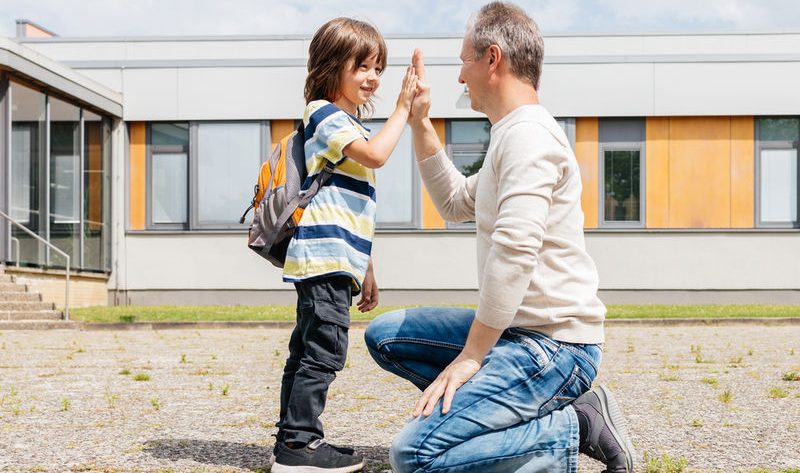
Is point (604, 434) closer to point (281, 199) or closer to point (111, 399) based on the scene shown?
point (281, 199)

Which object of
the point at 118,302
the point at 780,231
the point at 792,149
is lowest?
the point at 118,302

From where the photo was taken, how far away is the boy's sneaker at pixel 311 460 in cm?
375

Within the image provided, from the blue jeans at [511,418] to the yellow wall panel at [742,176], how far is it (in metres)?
16.9

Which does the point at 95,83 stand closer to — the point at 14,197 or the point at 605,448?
the point at 14,197

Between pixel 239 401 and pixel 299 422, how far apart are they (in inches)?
99.7

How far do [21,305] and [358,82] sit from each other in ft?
40.2

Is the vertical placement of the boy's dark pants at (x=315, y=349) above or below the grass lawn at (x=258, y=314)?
above

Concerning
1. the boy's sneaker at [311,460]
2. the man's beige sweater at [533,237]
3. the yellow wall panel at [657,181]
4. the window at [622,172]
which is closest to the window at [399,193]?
the window at [622,172]

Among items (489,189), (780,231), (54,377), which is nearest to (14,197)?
(54,377)

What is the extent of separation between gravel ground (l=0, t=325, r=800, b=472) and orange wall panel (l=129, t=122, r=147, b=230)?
9.27 metres

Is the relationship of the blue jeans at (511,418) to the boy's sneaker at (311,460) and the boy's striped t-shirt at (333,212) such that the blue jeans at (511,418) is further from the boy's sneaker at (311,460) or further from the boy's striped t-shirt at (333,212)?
the boy's striped t-shirt at (333,212)

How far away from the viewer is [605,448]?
140 inches

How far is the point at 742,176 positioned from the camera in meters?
19.3

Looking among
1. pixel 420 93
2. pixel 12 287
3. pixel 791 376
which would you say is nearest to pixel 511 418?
pixel 420 93
